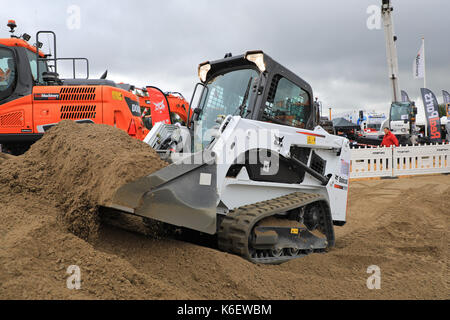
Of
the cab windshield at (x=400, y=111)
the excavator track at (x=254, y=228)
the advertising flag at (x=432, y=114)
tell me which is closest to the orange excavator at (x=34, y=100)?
the excavator track at (x=254, y=228)

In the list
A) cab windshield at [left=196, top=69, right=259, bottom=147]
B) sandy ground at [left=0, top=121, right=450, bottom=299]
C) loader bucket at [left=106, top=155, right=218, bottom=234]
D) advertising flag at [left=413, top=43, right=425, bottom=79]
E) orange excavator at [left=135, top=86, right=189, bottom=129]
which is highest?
advertising flag at [left=413, top=43, right=425, bottom=79]

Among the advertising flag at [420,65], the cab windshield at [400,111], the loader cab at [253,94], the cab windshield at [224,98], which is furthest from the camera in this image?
the advertising flag at [420,65]

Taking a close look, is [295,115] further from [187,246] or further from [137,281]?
[137,281]

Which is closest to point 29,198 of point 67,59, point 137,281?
point 137,281

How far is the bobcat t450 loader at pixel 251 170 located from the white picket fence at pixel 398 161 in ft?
22.1

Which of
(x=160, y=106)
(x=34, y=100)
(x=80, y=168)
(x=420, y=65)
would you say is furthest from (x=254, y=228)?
(x=420, y=65)

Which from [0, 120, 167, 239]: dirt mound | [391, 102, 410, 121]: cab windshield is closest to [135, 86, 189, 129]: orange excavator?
[0, 120, 167, 239]: dirt mound

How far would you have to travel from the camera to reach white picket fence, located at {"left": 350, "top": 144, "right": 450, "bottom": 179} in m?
11.3

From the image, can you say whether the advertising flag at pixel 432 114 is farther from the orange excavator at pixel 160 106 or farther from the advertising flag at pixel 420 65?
the orange excavator at pixel 160 106

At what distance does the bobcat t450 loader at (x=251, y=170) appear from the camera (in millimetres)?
2824

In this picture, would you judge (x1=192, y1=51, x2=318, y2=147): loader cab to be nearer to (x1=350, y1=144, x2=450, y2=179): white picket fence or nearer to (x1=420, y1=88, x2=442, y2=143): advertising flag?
(x1=350, y1=144, x2=450, y2=179): white picket fence

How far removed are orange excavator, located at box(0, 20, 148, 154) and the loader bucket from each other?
4.43 metres

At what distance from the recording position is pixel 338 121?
27250mm

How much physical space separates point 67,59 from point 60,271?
5.31 m
